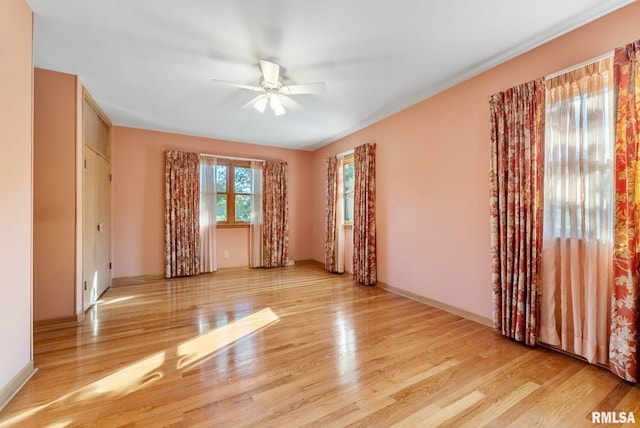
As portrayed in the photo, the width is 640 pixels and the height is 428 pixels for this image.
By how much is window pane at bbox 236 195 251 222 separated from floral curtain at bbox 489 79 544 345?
13.8 ft

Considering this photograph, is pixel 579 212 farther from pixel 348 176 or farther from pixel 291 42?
pixel 348 176

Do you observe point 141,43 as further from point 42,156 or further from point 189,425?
point 189,425

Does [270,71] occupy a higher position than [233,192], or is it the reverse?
[270,71]

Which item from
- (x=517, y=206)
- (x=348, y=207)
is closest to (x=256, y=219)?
(x=348, y=207)

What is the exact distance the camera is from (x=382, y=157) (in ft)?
13.3

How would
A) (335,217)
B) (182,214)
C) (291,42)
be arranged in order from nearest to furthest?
(291,42), (182,214), (335,217)

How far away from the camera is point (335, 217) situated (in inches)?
198

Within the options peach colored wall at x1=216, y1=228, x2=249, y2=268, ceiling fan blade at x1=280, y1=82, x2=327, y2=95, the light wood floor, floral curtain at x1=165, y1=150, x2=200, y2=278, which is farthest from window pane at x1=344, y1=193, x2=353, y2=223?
floral curtain at x1=165, y1=150, x2=200, y2=278

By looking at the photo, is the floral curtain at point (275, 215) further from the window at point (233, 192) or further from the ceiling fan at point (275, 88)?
the ceiling fan at point (275, 88)

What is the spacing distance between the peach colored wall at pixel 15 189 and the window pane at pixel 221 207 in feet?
10.5

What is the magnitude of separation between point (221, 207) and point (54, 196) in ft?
8.61

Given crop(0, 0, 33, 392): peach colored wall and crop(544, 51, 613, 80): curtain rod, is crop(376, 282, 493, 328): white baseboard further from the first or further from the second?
crop(0, 0, 33, 392): peach colored wall

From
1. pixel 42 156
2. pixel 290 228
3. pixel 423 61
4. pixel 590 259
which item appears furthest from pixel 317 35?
pixel 290 228

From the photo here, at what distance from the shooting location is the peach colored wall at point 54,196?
2574 millimetres
